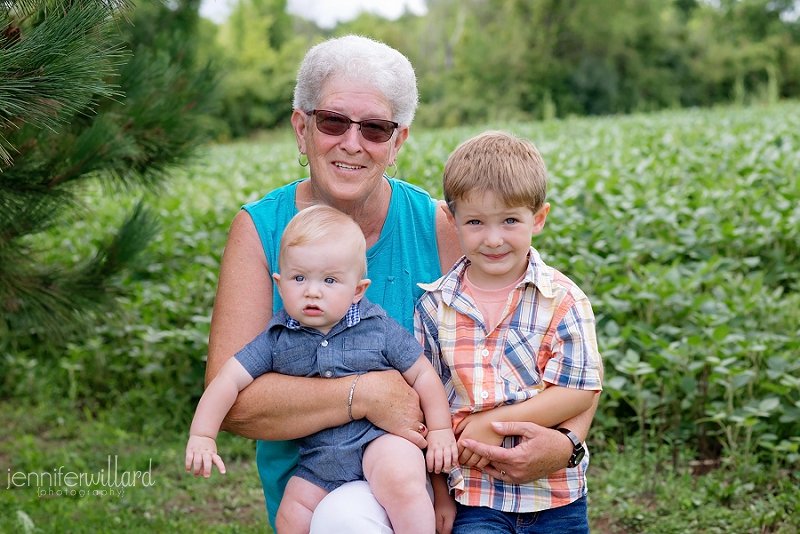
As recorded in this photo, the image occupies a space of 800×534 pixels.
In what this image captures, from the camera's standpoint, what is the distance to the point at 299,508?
1986mm

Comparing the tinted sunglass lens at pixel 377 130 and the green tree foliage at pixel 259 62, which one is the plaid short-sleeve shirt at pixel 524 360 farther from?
the green tree foliage at pixel 259 62

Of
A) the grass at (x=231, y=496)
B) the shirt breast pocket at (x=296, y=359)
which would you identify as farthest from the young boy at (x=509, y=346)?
the grass at (x=231, y=496)

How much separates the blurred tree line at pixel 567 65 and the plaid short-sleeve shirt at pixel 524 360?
86.7 feet

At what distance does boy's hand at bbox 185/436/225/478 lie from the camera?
1855 millimetres

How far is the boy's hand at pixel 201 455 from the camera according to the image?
1855mm

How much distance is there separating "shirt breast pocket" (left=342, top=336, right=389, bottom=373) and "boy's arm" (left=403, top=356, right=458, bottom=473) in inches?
3.4

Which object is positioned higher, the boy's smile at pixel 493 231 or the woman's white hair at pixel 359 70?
the woman's white hair at pixel 359 70

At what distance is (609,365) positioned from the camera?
Answer: 12.6 ft

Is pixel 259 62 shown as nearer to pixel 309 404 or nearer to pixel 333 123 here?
pixel 333 123

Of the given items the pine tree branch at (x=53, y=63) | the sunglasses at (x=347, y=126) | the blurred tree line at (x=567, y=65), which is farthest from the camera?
the blurred tree line at (x=567, y=65)

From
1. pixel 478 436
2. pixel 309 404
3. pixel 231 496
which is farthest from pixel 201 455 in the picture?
pixel 231 496

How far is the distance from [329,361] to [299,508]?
37 centimetres

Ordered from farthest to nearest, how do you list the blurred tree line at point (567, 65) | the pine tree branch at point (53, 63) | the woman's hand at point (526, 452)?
the blurred tree line at point (567, 65) < the woman's hand at point (526, 452) < the pine tree branch at point (53, 63)

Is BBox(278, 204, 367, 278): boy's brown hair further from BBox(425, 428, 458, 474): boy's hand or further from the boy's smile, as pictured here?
BBox(425, 428, 458, 474): boy's hand
